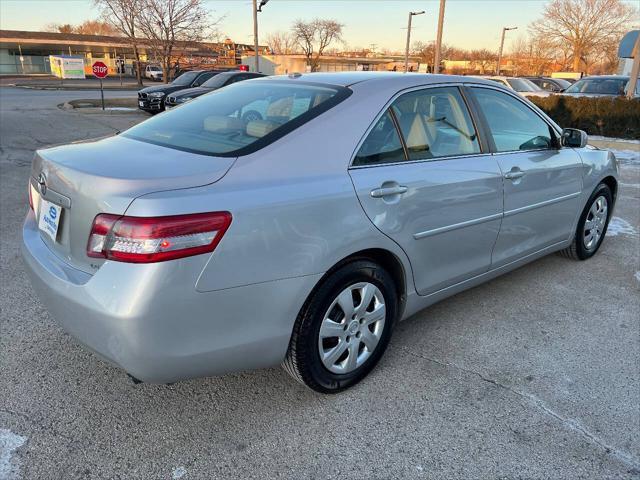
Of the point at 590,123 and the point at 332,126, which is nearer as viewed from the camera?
the point at 332,126

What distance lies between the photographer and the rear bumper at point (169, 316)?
1.88 m

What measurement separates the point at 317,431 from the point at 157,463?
713mm

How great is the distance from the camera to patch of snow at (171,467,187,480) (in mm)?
2055

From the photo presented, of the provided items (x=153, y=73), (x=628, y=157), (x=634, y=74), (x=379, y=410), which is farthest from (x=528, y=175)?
(x=153, y=73)

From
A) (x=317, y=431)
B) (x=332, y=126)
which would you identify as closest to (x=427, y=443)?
(x=317, y=431)

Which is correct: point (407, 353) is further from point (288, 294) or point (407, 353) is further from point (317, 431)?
point (288, 294)

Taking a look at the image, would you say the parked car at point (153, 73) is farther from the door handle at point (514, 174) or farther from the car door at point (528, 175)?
the door handle at point (514, 174)

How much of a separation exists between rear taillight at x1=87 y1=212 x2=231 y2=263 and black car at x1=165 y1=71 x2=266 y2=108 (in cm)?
1168

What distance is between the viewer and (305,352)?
237cm

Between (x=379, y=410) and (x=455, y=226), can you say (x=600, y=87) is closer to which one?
(x=455, y=226)

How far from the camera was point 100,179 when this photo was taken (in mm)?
2006

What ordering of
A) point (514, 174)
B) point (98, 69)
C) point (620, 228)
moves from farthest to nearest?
point (98, 69)
point (620, 228)
point (514, 174)

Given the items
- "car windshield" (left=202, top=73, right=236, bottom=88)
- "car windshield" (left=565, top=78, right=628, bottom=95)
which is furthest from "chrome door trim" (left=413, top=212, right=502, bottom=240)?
"car windshield" (left=565, top=78, right=628, bottom=95)

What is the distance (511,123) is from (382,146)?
143cm
